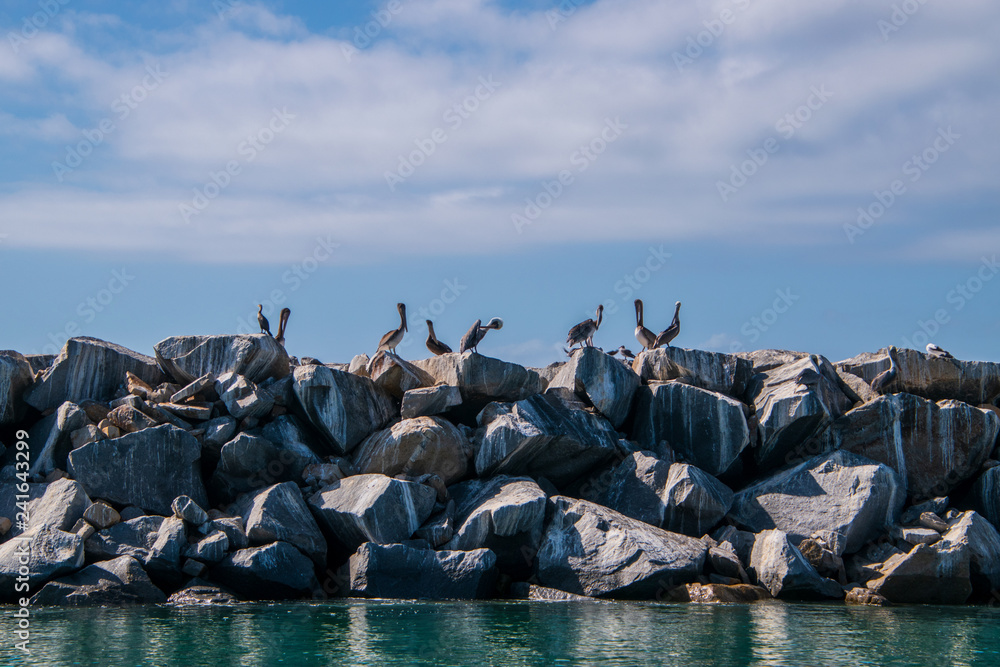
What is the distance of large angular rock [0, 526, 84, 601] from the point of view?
59.2ft

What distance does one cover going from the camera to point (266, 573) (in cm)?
1861

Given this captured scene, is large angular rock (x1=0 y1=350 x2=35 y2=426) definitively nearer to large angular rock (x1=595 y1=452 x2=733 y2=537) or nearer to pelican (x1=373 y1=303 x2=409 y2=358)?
pelican (x1=373 y1=303 x2=409 y2=358)

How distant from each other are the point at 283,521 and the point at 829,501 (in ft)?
36.9

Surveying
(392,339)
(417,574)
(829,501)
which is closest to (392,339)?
(392,339)

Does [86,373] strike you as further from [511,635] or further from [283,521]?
[511,635]

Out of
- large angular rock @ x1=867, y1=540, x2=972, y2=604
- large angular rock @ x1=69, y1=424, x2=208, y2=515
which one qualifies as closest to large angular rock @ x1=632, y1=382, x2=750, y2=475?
large angular rock @ x1=867, y1=540, x2=972, y2=604

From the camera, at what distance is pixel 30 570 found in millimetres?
18094

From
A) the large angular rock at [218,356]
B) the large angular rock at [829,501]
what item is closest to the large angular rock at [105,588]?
the large angular rock at [218,356]

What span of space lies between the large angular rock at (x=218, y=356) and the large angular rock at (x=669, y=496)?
830 cm

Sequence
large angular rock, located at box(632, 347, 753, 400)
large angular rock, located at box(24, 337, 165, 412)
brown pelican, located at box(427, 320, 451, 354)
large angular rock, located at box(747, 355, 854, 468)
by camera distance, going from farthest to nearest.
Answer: brown pelican, located at box(427, 320, 451, 354)
large angular rock, located at box(632, 347, 753, 400)
large angular rock, located at box(747, 355, 854, 468)
large angular rock, located at box(24, 337, 165, 412)

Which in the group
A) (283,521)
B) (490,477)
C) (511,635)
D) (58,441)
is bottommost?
(511,635)

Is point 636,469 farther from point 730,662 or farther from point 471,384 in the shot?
point 730,662

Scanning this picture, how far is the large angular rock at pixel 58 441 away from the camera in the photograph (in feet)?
68.3

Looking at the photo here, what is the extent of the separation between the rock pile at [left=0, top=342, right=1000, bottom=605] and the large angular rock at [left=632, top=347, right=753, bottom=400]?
54 millimetres
